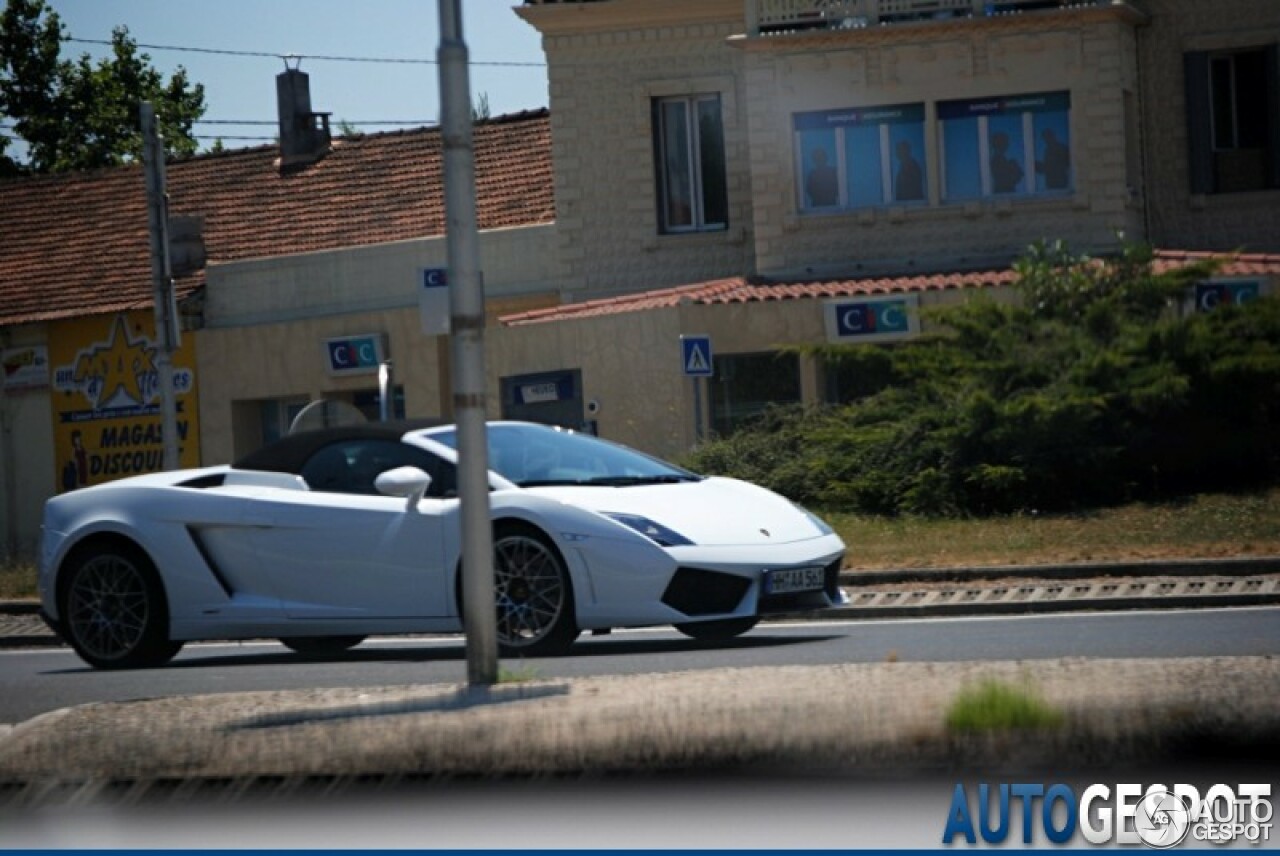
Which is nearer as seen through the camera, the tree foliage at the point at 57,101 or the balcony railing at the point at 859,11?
the balcony railing at the point at 859,11

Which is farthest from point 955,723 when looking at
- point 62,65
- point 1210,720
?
point 62,65

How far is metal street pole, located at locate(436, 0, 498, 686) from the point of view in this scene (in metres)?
9.22

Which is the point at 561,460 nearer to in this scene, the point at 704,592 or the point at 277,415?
the point at 704,592

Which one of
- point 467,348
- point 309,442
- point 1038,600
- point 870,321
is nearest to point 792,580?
point 309,442

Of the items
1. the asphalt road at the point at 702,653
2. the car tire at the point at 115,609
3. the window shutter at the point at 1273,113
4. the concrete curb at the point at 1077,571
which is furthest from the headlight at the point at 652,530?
the window shutter at the point at 1273,113

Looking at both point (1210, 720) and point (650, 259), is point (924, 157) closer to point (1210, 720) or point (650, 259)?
point (650, 259)

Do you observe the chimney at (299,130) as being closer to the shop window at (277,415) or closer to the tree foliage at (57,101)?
the shop window at (277,415)

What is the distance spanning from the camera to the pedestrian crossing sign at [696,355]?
25.8 meters

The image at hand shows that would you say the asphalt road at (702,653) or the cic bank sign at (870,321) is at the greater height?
the cic bank sign at (870,321)

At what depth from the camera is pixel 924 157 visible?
33500mm

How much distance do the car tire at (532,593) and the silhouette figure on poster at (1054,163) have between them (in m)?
21.8

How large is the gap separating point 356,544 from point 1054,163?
21832mm

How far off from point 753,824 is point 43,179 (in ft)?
136

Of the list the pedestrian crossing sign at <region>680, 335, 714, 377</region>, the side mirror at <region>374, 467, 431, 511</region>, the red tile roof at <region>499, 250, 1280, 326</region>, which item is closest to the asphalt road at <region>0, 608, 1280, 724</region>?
the side mirror at <region>374, 467, 431, 511</region>
